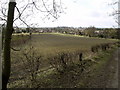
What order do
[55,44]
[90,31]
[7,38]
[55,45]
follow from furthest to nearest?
[90,31], [55,44], [55,45], [7,38]

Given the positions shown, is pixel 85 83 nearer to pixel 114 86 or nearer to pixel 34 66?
pixel 114 86

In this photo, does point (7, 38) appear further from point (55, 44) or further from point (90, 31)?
point (90, 31)

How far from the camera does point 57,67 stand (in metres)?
13.2

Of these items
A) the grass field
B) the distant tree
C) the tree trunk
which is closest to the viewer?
the tree trunk

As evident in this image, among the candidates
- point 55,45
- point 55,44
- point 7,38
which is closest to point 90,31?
point 55,44

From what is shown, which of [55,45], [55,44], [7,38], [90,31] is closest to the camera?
[7,38]

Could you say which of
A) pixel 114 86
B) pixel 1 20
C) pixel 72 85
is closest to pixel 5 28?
pixel 1 20

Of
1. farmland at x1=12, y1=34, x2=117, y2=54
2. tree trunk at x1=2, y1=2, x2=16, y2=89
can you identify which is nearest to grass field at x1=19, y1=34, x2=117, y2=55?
farmland at x1=12, y1=34, x2=117, y2=54

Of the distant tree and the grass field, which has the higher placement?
the distant tree

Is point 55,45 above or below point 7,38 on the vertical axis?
below

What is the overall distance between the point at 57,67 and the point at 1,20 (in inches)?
275

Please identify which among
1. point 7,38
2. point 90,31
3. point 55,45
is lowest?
point 55,45

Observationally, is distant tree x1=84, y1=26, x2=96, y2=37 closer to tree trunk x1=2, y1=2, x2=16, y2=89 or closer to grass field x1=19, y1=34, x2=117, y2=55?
grass field x1=19, y1=34, x2=117, y2=55

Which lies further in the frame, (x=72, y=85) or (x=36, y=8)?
(x=72, y=85)
